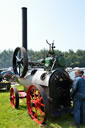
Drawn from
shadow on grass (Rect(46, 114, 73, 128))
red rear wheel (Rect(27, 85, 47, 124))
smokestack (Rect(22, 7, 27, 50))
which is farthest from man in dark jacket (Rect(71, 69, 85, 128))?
smokestack (Rect(22, 7, 27, 50))

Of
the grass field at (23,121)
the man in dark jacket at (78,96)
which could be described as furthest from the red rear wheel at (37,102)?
the man in dark jacket at (78,96)

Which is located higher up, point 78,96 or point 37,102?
point 78,96

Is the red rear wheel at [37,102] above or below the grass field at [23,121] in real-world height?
above

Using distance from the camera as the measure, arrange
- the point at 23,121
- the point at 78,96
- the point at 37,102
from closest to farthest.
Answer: the point at 78,96
the point at 37,102
the point at 23,121

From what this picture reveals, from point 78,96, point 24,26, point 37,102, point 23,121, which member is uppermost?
point 24,26

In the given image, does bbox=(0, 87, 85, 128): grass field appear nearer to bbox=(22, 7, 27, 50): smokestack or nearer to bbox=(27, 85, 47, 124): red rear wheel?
bbox=(27, 85, 47, 124): red rear wheel

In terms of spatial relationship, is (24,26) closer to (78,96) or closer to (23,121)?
(23,121)

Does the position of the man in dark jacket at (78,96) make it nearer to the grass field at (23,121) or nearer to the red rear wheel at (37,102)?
the grass field at (23,121)

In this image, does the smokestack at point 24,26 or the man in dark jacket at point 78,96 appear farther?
the smokestack at point 24,26

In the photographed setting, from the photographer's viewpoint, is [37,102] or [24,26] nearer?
[37,102]

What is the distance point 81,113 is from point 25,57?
2.04 meters

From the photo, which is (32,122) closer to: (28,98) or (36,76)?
(28,98)

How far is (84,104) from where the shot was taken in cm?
343

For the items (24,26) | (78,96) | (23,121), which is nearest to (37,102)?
(23,121)
